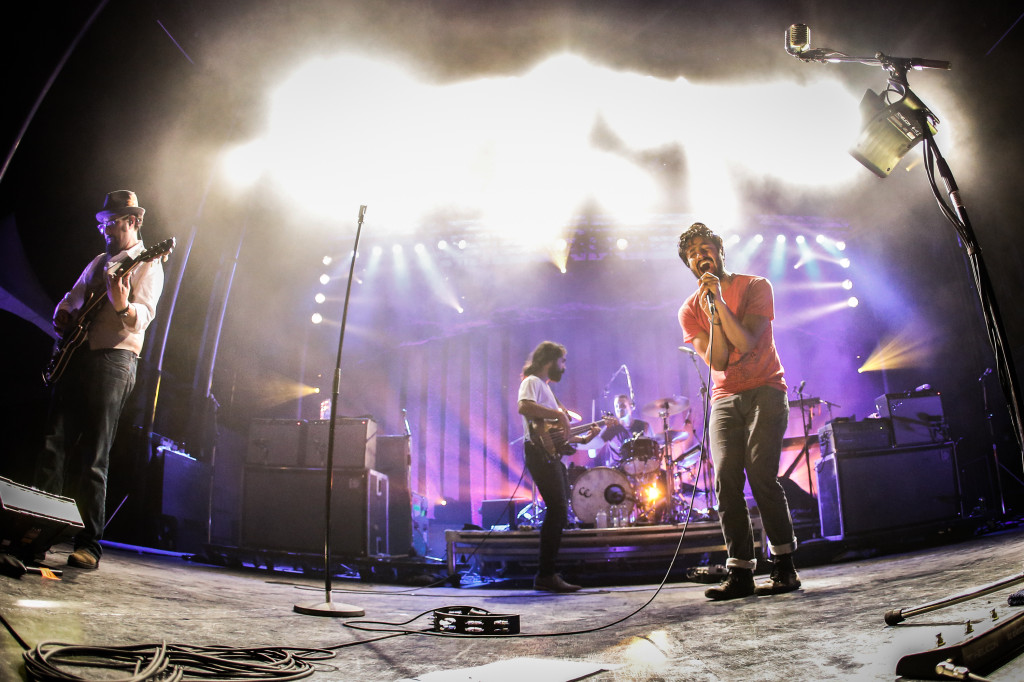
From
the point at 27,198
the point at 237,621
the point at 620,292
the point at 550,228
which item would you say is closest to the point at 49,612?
the point at 237,621

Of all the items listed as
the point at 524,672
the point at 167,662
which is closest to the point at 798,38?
the point at 524,672

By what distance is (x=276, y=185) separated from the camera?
26.5ft

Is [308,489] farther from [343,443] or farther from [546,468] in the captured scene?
[546,468]

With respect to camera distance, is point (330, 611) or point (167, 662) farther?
point (330, 611)

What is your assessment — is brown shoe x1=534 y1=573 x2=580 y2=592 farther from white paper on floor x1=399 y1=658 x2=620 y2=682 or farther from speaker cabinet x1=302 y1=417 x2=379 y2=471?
white paper on floor x1=399 y1=658 x2=620 y2=682

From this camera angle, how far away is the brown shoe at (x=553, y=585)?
4.44 meters

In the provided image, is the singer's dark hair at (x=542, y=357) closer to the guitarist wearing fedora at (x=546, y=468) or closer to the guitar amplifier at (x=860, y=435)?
the guitarist wearing fedora at (x=546, y=468)

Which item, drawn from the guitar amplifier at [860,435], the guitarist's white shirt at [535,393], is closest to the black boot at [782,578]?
the guitarist's white shirt at [535,393]

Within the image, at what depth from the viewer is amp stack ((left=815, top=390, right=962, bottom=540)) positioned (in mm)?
5305

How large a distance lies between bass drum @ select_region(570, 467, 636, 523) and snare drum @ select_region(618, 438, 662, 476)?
10.3 inches

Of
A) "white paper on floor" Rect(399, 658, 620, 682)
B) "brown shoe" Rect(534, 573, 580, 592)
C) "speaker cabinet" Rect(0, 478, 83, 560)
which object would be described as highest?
"speaker cabinet" Rect(0, 478, 83, 560)

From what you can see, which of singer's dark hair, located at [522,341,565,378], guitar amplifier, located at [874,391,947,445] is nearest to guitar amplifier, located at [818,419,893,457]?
guitar amplifier, located at [874,391,947,445]

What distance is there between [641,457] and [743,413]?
375 centimetres

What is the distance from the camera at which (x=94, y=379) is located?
9.96 ft
